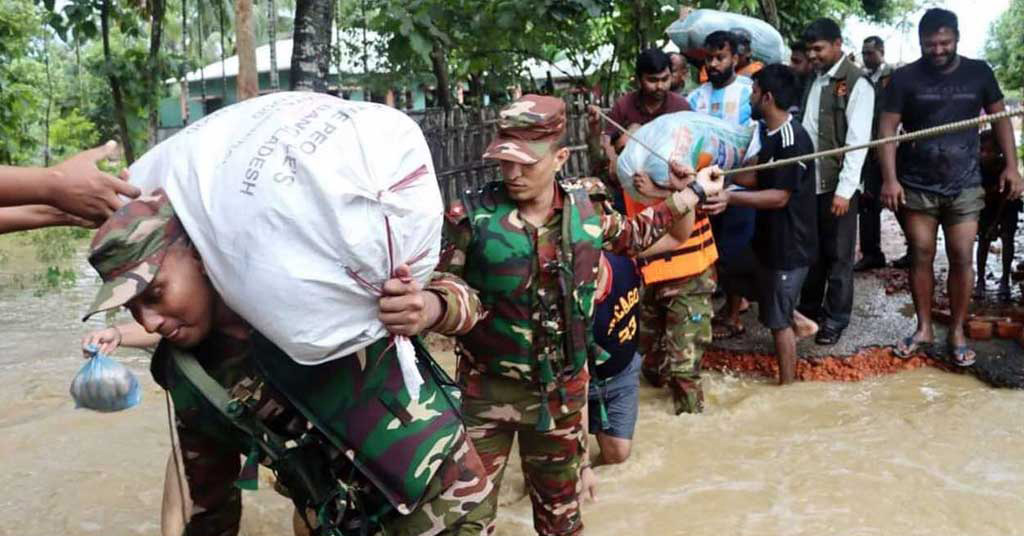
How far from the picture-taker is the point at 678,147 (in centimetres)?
405

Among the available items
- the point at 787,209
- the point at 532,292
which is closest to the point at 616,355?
the point at 532,292

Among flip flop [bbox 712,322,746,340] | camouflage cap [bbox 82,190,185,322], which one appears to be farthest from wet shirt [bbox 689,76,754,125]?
camouflage cap [bbox 82,190,185,322]

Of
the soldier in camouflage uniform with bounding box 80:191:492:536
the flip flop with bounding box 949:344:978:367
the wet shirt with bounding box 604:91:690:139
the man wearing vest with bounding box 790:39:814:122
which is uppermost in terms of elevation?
the man wearing vest with bounding box 790:39:814:122

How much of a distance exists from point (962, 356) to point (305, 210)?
4.45m

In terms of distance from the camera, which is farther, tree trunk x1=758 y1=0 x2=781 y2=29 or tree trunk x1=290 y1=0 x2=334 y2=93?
tree trunk x1=758 y1=0 x2=781 y2=29

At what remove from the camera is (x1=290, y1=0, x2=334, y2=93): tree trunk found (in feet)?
14.4

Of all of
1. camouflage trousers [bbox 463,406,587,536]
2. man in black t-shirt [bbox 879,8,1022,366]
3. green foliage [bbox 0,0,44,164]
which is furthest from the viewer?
green foliage [bbox 0,0,44,164]

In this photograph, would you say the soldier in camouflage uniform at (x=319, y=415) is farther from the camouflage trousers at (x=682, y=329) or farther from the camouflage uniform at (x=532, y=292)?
the camouflage trousers at (x=682, y=329)

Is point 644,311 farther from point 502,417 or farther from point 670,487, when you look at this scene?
point 502,417

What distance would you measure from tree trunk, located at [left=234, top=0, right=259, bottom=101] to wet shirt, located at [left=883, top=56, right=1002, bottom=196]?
4805 mm

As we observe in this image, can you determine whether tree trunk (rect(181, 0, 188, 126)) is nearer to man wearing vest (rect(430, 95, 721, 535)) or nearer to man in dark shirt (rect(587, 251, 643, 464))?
man in dark shirt (rect(587, 251, 643, 464))

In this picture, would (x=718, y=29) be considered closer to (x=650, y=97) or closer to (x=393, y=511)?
(x=650, y=97)

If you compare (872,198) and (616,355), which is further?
(872,198)

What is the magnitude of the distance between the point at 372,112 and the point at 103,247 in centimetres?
54
